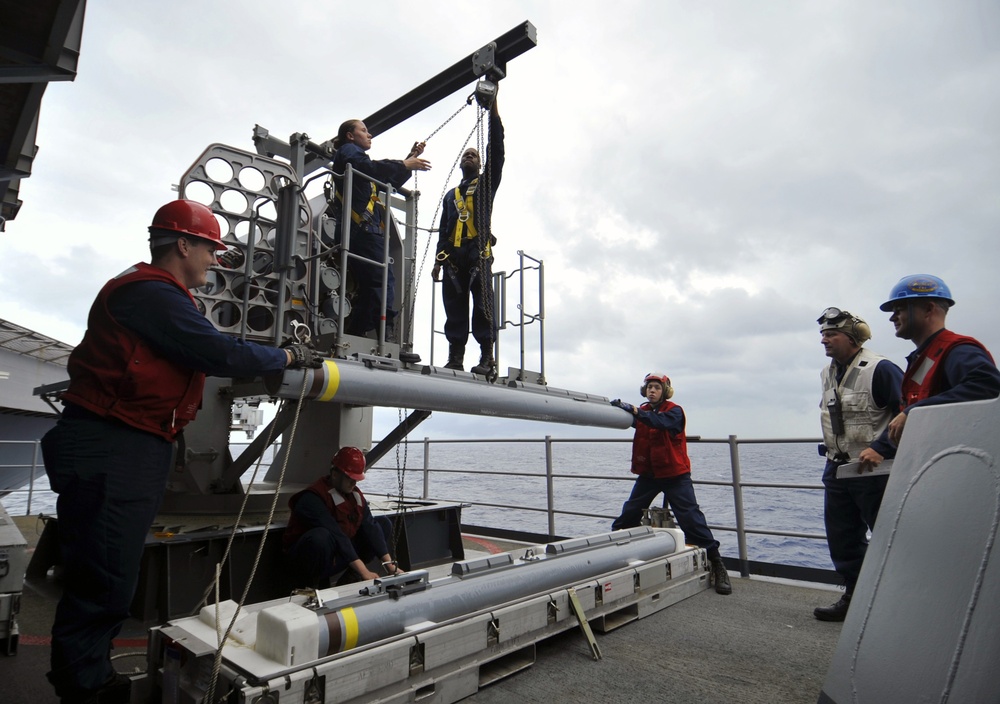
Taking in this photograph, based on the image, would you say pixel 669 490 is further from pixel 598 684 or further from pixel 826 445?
pixel 598 684

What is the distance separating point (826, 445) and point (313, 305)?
137 inches

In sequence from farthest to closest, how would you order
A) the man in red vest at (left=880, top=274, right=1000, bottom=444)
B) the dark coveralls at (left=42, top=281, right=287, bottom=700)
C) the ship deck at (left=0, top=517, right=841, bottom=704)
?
the ship deck at (left=0, top=517, right=841, bottom=704) → the man in red vest at (left=880, top=274, right=1000, bottom=444) → the dark coveralls at (left=42, top=281, right=287, bottom=700)

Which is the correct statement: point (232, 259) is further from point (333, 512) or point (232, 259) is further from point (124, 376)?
point (124, 376)

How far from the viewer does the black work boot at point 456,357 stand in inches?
175

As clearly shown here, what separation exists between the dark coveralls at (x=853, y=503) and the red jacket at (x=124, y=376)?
367 centimetres

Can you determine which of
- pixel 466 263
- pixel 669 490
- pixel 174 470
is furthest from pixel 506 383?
pixel 174 470

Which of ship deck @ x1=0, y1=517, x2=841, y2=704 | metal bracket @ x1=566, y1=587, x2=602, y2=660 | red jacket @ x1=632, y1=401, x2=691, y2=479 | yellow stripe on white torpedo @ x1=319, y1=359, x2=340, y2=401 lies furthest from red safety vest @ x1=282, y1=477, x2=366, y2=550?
red jacket @ x1=632, y1=401, x2=691, y2=479

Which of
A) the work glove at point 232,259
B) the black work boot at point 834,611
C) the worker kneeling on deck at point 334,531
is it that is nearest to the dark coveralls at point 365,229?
the work glove at point 232,259

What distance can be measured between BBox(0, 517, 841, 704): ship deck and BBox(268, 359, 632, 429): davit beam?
1426 mm

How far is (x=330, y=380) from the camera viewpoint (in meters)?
2.85

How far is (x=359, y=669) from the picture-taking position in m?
2.19

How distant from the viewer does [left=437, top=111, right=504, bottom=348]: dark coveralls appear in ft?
14.2

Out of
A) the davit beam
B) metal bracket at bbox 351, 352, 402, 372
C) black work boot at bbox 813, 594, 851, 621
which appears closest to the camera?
the davit beam

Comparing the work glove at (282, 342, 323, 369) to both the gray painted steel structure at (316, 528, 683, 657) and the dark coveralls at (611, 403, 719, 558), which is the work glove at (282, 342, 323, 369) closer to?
the gray painted steel structure at (316, 528, 683, 657)
